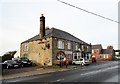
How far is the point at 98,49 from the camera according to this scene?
98.5m

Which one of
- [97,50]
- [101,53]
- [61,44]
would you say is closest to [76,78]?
[61,44]

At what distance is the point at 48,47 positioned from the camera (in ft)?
141

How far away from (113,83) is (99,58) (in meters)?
84.4

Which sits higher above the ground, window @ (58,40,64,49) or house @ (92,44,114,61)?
window @ (58,40,64,49)

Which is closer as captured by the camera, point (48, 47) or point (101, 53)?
point (48, 47)

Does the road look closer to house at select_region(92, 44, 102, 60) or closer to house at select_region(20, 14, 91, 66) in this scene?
house at select_region(20, 14, 91, 66)

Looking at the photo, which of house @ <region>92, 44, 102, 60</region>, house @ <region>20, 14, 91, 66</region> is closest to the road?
house @ <region>20, 14, 91, 66</region>

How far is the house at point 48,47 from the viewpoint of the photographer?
42625mm

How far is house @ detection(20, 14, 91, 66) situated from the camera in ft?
140

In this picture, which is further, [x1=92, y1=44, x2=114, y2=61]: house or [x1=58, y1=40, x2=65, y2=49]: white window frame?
[x1=92, y1=44, x2=114, y2=61]: house

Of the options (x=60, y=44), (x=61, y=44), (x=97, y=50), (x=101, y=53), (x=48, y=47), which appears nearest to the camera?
(x=48, y=47)

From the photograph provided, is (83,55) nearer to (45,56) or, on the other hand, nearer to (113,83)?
(45,56)

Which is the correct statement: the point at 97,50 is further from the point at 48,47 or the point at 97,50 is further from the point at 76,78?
the point at 76,78

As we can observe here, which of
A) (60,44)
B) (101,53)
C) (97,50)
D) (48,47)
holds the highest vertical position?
(60,44)
